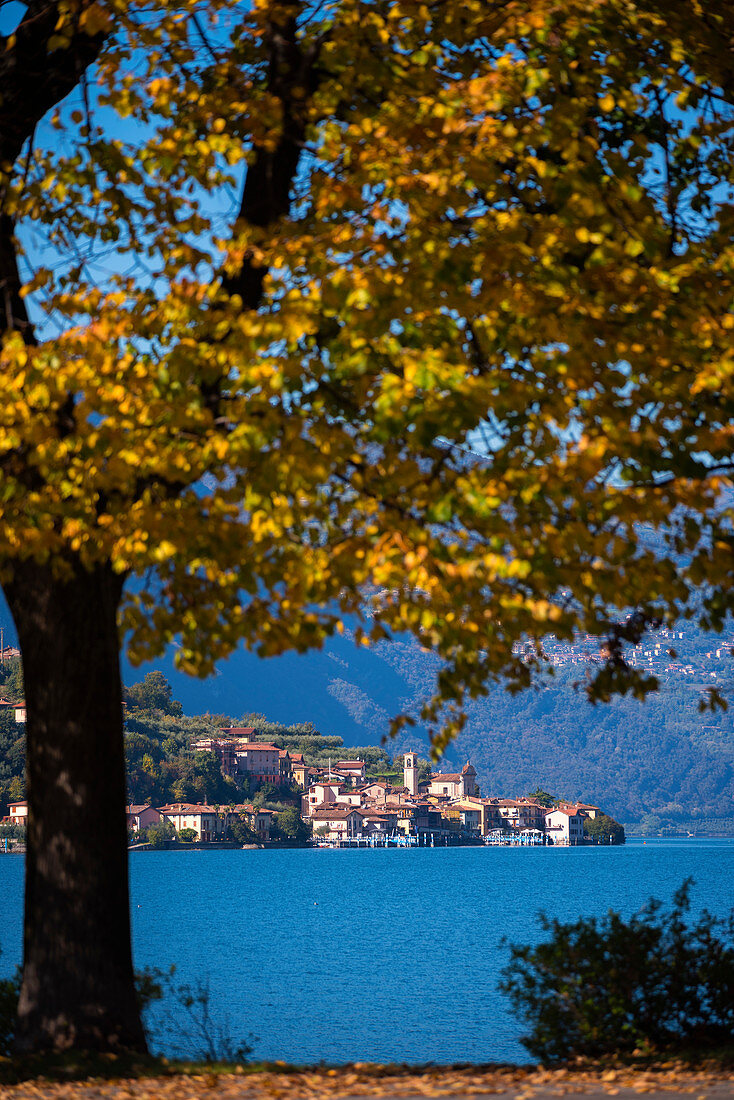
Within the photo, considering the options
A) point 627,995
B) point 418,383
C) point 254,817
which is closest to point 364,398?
point 418,383

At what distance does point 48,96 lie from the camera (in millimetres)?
9961

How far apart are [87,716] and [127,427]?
8.92 ft

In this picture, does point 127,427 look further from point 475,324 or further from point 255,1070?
point 255,1070

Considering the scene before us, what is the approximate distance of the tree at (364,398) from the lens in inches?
252

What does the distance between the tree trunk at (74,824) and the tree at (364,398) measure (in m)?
0.02

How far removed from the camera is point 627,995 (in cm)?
967

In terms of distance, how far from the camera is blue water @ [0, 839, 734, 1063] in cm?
4481

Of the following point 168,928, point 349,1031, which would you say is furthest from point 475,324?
point 168,928

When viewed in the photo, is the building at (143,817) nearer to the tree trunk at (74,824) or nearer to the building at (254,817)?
the building at (254,817)

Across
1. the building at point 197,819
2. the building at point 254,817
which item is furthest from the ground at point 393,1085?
the building at point 254,817

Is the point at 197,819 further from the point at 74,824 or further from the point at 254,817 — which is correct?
the point at 74,824

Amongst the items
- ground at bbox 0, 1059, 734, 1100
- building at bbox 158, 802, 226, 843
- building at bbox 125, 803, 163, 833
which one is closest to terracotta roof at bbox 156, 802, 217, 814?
building at bbox 158, 802, 226, 843

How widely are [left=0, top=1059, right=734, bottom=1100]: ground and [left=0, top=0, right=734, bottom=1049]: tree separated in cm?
79

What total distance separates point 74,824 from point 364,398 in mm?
4098
